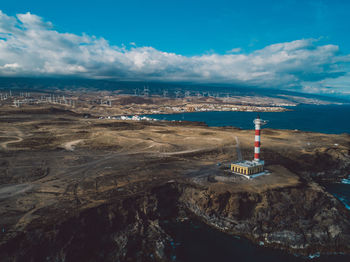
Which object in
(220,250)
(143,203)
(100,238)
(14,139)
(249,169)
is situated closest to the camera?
(100,238)

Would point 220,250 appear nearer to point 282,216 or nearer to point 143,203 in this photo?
point 282,216

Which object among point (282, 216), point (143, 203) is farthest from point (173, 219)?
point (282, 216)

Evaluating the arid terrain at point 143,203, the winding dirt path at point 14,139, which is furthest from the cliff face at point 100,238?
the winding dirt path at point 14,139

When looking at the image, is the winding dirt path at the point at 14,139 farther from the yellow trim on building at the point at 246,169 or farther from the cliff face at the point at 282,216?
the yellow trim on building at the point at 246,169

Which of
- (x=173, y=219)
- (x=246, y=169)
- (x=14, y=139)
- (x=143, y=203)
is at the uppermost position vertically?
(x=246, y=169)

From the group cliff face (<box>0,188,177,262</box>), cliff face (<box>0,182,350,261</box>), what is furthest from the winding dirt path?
cliff face (<box>0,182,350,261</box>)

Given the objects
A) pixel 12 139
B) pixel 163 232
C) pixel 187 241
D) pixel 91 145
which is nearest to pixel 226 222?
pixel 187 241

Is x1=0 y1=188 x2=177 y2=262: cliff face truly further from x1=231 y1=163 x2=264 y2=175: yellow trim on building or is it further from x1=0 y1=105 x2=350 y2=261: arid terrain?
x1=231 y1=163 x2=264 y2=175: yellow trim on building
